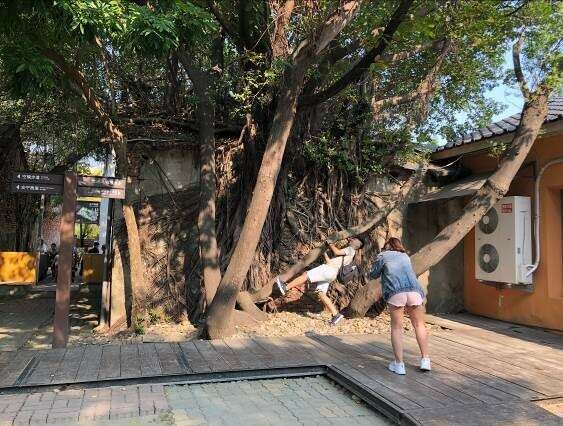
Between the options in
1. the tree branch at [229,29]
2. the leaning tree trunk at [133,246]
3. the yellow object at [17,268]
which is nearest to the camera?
the leaning tree trunk at [133,246]

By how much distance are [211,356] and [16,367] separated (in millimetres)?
2193

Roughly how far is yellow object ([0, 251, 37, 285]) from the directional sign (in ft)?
29.7

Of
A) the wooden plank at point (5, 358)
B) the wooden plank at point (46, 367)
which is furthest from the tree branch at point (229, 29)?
the wooden plank at point (5, 358)

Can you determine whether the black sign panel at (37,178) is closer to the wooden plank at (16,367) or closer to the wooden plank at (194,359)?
the wooden plank at (16,367)

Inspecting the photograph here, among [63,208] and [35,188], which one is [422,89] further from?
[35,188]

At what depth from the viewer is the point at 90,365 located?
5.96 m

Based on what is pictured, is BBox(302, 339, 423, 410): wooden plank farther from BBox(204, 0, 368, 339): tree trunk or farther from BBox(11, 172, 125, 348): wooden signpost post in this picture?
BBox(11, 172, 125, 348): wooden signpost post

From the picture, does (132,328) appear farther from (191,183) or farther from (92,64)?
(92,64)

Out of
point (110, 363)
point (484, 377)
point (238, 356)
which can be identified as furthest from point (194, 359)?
point (484, 377)

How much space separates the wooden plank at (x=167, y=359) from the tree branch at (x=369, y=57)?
4083 mm

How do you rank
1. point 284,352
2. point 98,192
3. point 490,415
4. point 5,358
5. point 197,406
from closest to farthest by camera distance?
point 490,415
point 197,406
point 5,358
point 284,352
point 98,192

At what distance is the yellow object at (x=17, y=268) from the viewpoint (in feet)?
49.0

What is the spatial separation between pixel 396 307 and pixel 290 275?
3.14 m

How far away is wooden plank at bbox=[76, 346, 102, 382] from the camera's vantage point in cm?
551
